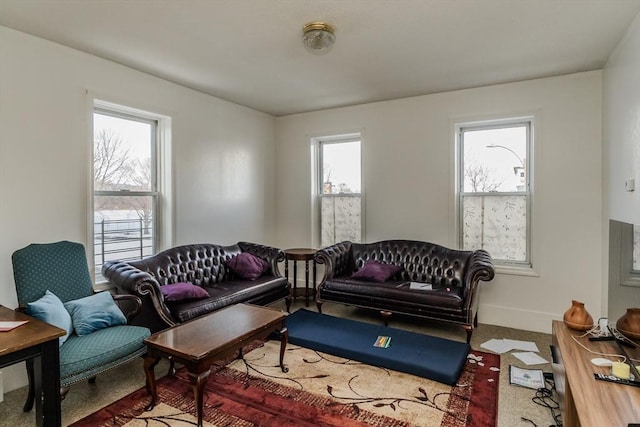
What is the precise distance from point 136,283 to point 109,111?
6.03ft

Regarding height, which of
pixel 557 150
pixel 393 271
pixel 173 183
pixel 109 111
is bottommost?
pixel 393 271

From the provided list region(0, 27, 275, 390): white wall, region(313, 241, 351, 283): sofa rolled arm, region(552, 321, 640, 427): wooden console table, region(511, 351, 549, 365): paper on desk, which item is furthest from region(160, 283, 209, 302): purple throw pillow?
region(511, 351, 549, 365): paper on desk

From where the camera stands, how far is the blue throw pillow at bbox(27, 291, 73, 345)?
2258 millimetres

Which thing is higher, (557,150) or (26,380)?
(557,150)

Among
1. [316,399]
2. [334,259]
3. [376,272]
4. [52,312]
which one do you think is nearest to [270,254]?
[334,259]

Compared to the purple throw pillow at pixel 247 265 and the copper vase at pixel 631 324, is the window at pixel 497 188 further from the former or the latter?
the purple throw pillow at pixel 247 265

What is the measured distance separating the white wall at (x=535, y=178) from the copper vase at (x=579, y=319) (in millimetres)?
1556

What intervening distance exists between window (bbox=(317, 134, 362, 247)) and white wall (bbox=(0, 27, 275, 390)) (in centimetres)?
170

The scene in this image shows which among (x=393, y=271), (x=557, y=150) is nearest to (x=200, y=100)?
(x=393, y=271)

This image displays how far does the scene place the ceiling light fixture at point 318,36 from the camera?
8.68 feet

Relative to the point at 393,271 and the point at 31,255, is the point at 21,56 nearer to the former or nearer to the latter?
the point at 31,255

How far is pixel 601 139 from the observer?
11.7 ft

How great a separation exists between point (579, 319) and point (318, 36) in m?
2.82

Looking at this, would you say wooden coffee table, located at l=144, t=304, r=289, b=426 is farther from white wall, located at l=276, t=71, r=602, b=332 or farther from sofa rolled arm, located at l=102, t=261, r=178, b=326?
white wall, located at l=276, t=71, r=602, b=332
